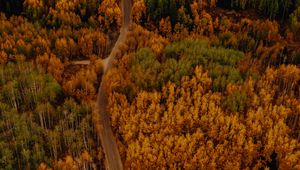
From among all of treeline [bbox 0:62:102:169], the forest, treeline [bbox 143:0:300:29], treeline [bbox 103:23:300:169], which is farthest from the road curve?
treeline [bbox 143:0:300:29]

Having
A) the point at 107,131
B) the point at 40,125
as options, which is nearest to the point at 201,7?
the point at 107,131

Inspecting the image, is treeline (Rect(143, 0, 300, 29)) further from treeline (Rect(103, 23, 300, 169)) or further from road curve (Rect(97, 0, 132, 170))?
treeline (Rect(103, 23, 300, 169))

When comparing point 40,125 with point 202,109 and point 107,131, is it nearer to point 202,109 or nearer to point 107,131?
point 107,131

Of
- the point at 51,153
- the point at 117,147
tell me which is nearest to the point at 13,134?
the point at 51,153

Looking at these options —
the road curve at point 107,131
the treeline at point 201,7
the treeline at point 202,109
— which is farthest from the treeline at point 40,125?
the treeline at point 201,7

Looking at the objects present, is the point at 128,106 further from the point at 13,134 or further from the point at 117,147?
the point at 13,134

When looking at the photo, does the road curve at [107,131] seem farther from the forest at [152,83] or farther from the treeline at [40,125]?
the treeline at [40,125]

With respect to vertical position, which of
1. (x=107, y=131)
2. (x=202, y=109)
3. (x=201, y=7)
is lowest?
(x=107, y=131)

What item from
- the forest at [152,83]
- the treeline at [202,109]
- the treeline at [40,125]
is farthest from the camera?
the forest at [152,83]
